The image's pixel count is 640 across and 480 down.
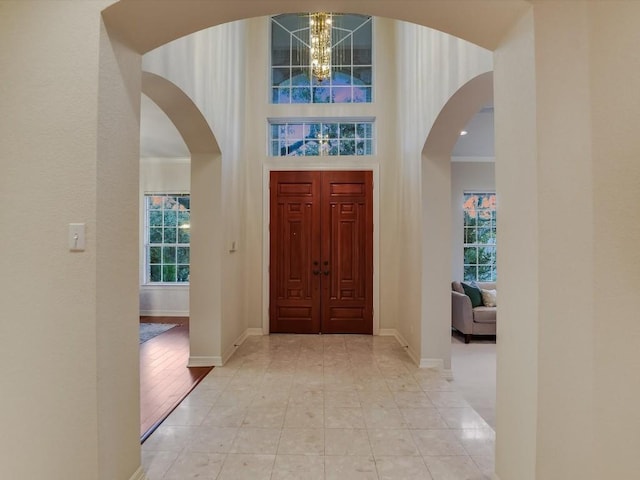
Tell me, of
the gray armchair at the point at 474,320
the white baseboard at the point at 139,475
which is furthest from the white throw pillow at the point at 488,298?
the white baseboard at the point at 139,475

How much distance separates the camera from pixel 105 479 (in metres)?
1.60

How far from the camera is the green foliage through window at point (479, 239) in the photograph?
6.85m

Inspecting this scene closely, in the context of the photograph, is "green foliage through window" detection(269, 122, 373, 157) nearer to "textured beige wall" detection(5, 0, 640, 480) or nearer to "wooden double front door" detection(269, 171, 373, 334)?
"wooden double front door" detection(269, 171, 373, 334)

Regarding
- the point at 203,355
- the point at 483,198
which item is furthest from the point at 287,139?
the point at 483,198

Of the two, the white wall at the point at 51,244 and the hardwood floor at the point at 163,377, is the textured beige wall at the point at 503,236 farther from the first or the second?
the hardwood floor at the point at 163,377

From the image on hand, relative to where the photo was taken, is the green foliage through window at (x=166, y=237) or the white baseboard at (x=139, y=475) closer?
the white baseboard at (x=139, y=475)

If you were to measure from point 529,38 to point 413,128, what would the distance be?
2506mm

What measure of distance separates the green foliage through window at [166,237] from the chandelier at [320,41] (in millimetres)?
3948

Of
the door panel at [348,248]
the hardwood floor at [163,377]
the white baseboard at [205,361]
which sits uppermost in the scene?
the door panel at [348,248]

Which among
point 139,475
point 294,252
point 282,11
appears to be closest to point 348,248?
point 294,252

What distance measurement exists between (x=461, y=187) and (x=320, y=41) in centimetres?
435

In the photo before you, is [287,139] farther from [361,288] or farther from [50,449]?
[50,449]

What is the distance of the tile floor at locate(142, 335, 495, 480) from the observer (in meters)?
2.01

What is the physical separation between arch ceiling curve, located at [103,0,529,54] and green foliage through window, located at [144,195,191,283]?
5.06 metres
